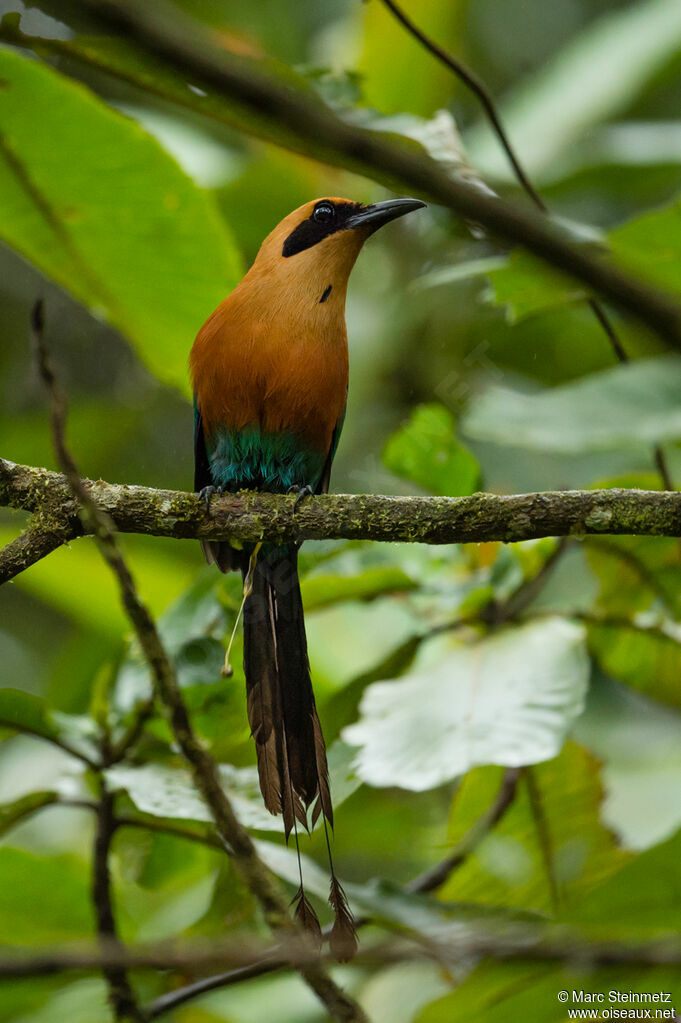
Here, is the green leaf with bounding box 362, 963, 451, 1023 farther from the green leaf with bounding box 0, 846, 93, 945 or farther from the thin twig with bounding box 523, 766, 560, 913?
the green leaf with bounding box 0, 846, 93, 945

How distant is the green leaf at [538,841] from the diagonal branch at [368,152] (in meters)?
2.51

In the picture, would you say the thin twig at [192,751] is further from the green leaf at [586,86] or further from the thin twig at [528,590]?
the green leaf at [586,86]

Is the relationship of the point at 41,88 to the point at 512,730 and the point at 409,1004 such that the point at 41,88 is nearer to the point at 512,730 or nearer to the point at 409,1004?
the point at 512,730

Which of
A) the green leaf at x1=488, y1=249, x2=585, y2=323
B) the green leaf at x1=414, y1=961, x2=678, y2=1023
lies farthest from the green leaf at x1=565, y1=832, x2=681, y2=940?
the green leaf at x1=488, y1=249, x2=585, y2=323

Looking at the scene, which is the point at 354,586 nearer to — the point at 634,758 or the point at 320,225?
the point at 320,225

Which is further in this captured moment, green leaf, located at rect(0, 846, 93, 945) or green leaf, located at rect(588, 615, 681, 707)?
green leaf, located at rect(588, 615, 681, 707)

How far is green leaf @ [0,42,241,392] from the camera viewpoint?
2600 millimetres

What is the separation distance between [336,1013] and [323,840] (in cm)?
222

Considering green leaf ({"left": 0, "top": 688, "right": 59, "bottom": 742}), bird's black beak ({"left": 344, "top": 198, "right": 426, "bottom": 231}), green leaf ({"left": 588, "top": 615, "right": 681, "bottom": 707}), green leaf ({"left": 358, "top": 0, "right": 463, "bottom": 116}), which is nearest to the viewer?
green leaf ({"left": 0, "top": 688, "right": 59, "bottom": 742})

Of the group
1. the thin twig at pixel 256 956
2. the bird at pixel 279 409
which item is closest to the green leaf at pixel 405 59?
the bird at pixel 279 409

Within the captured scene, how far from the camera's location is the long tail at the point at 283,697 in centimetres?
246

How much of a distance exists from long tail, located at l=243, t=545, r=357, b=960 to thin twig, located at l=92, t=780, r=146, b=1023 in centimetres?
36

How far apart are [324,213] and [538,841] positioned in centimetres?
201

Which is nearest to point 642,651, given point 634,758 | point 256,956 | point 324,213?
point 634,758
